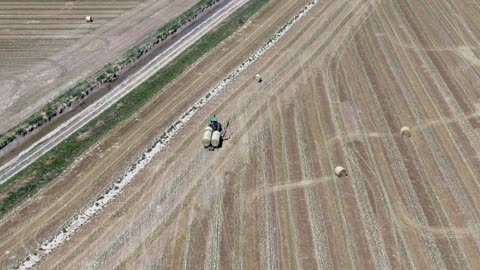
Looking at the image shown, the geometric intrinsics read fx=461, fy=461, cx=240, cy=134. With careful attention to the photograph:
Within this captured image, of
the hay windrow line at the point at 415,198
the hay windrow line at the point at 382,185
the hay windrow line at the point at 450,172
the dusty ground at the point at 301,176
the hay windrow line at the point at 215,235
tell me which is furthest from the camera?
the hay windrow line at the point at 450,172

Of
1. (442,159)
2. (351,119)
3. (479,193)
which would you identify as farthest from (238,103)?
(479,193)

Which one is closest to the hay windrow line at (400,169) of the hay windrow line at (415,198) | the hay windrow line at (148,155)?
the hay windrow line at (415,198)

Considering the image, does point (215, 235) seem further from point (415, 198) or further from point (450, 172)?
point (450, 172)

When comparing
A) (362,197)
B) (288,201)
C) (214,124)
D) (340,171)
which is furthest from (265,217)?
(214,124)

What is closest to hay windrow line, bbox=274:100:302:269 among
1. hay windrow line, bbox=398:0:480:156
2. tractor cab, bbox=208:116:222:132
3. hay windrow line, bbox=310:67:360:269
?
hay windrow line, bbox=310:67:360:269

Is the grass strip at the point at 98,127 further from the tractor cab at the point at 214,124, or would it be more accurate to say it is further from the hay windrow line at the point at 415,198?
the hay windrow line at the point at 415,198

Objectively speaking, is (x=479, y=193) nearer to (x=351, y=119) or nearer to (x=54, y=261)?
(x=351, y=119)
